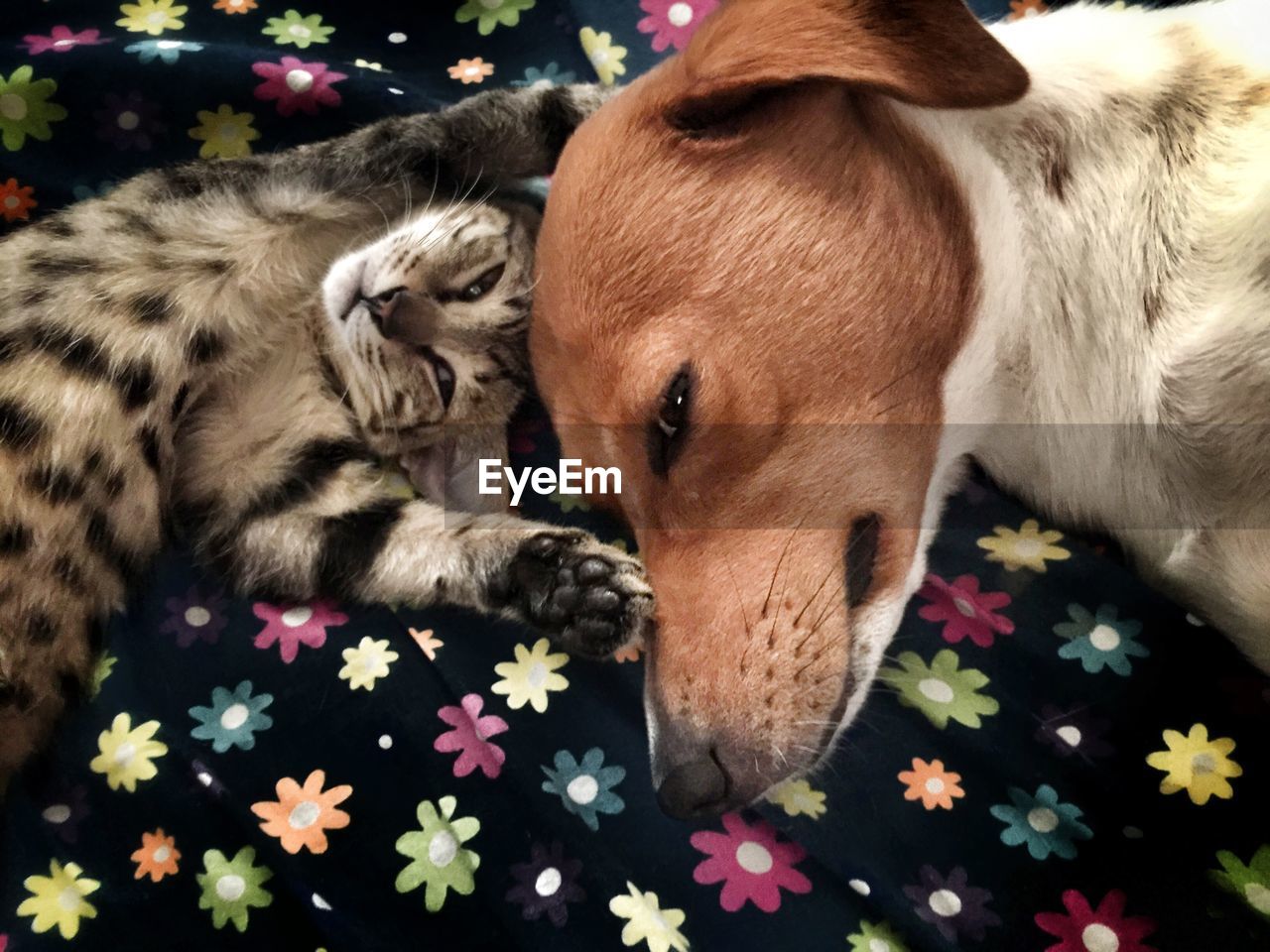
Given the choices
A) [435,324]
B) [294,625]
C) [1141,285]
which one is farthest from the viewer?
[435,324]

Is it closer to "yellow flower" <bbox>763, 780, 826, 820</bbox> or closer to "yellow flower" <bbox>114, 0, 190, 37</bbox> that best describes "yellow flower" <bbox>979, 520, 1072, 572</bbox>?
"yellow flower" <bbox>763, 780, 826, 820</bbox>

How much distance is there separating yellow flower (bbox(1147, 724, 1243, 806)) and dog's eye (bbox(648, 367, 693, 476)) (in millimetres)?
732

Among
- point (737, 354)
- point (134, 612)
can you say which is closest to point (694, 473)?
point (737, 354)

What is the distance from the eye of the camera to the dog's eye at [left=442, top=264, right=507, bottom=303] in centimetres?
186

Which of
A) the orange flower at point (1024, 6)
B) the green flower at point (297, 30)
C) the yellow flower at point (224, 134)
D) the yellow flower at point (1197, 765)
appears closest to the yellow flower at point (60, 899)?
the yellow flower at point (224, 134)

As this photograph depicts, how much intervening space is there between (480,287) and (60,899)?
3.91 feet

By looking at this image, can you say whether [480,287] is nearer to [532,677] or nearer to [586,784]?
[532,677]

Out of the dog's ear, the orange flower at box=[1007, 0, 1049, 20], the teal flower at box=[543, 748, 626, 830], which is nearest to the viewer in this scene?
the dog's ear

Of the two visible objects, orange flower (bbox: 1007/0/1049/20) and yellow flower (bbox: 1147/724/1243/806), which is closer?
yellow flower (bbox: 1147/724/1243/806)

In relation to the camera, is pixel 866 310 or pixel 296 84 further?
pixel 296 84

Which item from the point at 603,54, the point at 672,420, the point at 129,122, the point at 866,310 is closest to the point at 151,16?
the point at 129,122

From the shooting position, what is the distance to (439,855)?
1.32m

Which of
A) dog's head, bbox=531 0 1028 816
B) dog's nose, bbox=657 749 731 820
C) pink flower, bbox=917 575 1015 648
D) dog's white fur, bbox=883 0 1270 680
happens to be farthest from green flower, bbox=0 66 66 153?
pink flower, bbox=917 575 1015 648

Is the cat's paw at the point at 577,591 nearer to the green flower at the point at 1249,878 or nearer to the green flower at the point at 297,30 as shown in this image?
the green flower at the point at 1249,878
